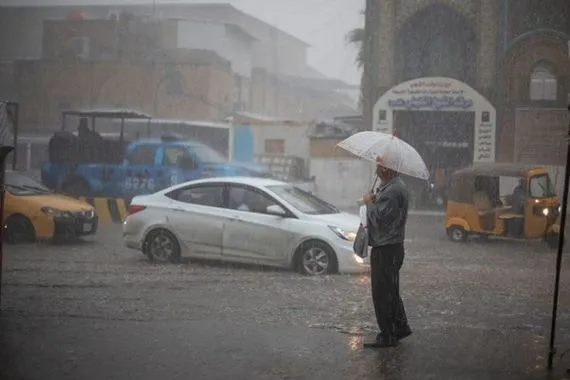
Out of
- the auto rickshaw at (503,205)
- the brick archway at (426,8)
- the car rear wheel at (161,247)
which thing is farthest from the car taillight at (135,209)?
the brick archway at (426,8)

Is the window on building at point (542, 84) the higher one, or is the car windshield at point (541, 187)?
the window on building at point (542, 84)

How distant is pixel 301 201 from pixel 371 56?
55.6 feet

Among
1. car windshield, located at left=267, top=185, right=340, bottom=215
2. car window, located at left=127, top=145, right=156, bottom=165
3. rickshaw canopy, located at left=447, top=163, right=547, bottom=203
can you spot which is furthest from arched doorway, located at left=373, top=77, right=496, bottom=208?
car windshield, located at left=267, top=185, right=340, bottom=215

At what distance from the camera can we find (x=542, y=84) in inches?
799

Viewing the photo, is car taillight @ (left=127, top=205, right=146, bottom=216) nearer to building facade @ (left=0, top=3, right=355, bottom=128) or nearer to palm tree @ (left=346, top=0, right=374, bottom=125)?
building facade @ (left=0, top=3, right=355, bottom=128)

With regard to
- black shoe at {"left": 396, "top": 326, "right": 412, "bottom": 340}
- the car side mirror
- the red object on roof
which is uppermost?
the red object on roof

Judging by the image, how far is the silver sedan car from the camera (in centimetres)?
960

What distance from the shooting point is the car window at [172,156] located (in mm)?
16812

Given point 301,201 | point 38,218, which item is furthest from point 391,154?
point 38,218

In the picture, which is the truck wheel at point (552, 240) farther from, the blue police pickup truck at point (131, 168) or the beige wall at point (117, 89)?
the beige wall at point (117, 89)

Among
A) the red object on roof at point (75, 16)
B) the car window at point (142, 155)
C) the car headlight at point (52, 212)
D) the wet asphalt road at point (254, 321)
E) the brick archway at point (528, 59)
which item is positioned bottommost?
the wet asphalt road at point (254, 321)

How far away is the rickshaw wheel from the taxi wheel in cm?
834

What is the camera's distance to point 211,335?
627 cm

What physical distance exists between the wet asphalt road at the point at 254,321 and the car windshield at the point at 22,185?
60.2 inches
